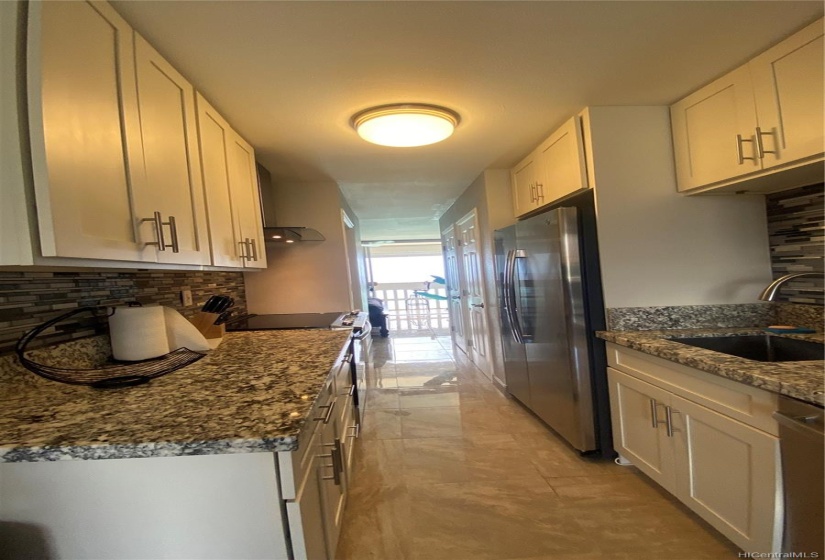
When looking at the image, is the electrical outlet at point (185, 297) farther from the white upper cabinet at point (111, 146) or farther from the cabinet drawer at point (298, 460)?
the cabinet drawer at point (298, 460)

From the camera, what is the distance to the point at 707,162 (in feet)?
5.72

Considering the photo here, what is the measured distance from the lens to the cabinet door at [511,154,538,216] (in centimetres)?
265

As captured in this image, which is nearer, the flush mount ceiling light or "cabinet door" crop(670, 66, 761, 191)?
"cabinet door" crop(670, 66, 761, 191)

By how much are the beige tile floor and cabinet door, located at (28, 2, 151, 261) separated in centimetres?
150

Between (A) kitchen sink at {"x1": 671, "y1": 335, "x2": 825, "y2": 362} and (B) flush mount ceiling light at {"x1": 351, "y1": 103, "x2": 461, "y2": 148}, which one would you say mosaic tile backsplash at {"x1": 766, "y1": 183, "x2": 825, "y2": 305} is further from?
(B) flush mount ceiling light at {"x1": 351, "y1": 103, "x2": 461, "y2": 148}

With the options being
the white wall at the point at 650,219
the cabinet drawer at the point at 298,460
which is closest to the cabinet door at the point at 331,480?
the cabinet drawer at the point at 298,460

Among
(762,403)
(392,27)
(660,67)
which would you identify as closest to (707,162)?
(660,67)

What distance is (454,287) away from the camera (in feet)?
16.4

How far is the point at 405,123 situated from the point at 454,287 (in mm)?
3399

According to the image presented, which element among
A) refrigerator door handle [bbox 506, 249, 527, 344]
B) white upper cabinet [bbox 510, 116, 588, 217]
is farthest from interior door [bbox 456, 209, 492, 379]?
refrigerator door handle [bbox 506, 249, 527, 344]

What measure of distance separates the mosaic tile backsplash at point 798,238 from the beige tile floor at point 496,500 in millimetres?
1210

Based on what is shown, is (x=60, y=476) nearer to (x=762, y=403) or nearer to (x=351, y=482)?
(x=351, y=482)

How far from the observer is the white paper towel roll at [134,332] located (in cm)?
129

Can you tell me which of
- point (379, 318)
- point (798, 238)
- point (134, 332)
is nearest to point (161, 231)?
point (134, 332)
